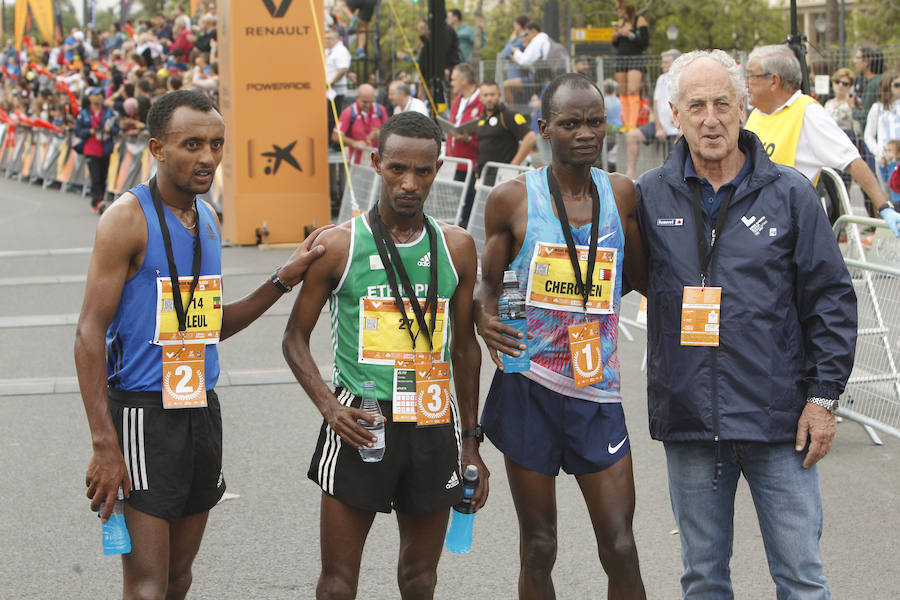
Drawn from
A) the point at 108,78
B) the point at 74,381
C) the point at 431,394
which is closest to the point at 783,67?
the point at 431,394

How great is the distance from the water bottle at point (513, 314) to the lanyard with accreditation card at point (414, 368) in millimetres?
283

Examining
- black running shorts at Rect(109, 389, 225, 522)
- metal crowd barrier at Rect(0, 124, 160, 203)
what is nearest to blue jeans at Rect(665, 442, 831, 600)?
black running shorts at Rect(109, 389, 225, 522)

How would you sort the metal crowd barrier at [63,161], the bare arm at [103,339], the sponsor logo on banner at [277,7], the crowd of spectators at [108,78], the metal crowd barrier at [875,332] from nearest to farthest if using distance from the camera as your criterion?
the bare arm at [103,339], the metal crowd barrier at [875,332], the sponsor logo on banner at [277,7], the metal crowd barrier at [63,161], the crowd of spectators at [108,78]

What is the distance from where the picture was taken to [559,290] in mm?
3982

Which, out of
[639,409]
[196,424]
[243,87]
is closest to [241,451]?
[639,409]

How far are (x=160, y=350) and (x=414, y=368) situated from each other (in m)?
0.81

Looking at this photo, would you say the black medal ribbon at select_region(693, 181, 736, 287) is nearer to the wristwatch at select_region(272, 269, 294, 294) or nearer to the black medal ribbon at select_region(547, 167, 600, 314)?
the black medal ribbon at select_region(547, 167, 600, 314)

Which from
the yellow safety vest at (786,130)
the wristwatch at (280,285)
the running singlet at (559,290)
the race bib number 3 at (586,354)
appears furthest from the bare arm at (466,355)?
the yellow safety vest at (786,130)

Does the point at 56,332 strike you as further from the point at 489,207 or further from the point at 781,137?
the point at 489,207

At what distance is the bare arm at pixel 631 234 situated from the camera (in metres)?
4.04

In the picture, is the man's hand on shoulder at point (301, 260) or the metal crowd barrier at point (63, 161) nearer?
the man's hand on shoulder at point (301, 260)

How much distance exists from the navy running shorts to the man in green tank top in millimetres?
292

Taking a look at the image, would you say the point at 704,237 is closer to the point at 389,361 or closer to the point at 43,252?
the point at 389,361

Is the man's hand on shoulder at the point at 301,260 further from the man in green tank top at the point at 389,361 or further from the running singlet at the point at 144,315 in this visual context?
the running singlet at the point at 144,315
